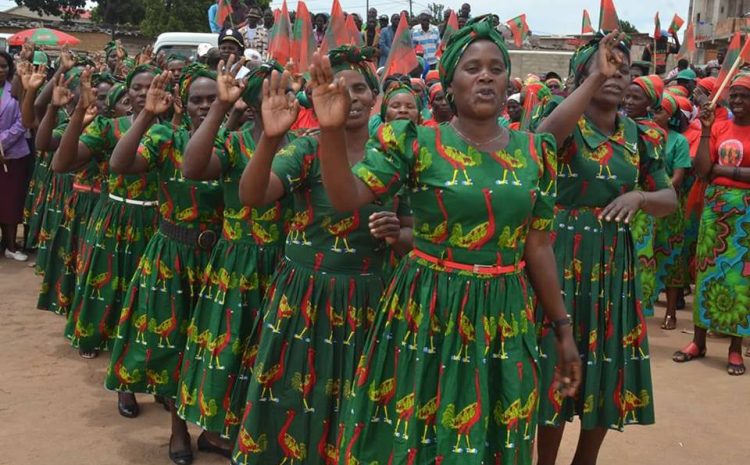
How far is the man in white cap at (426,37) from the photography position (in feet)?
49.2

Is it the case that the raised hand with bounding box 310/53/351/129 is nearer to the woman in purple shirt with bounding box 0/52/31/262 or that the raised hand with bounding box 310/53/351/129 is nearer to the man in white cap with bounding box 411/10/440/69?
the woman in purple shirt with bounding box 0/52/31/262

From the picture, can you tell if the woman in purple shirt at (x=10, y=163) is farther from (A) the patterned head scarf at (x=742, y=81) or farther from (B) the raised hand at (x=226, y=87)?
(A) the patterned head scarf at (x=742, y=81)

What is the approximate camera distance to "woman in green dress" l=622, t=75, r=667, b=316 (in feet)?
18.2


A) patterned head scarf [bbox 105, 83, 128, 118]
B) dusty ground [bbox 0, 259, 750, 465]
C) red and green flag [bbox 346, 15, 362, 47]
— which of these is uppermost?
red and green flag [bbox 346, 15, 362, 47]

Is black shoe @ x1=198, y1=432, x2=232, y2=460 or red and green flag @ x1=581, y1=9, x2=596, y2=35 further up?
red and green flag @ x1=581, y1=9, x2=596, y2=35

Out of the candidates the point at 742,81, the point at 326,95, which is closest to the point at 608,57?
the point at 326,95

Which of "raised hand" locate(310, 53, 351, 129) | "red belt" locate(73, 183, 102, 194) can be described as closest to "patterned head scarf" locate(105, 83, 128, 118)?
"red belt" locate(73, 183, 102, 194)

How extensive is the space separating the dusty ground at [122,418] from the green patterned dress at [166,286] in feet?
1.32

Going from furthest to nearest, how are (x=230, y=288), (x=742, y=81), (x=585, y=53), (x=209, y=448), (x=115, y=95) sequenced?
(x=742, y=81) → (x=115, y=95) → (x=209, y=448) → (x=230, y=288) → (x=585, y=53)

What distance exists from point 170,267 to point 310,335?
129 cm

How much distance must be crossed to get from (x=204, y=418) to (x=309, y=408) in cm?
69

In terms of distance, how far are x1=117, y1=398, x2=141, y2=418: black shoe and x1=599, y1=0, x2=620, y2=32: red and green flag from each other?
344 cm

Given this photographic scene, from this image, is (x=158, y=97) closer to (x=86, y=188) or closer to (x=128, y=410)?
(x=128, y=410)

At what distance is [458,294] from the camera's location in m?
2.80
